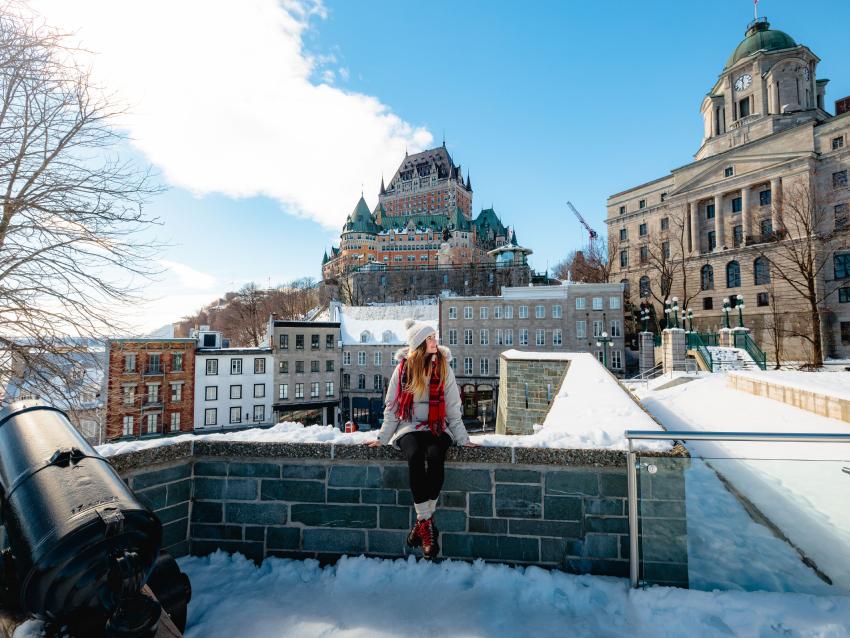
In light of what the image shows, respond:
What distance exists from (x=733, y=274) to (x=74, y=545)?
5296 centimetres

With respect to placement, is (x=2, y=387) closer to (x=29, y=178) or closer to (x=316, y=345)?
(x=29, y=178)

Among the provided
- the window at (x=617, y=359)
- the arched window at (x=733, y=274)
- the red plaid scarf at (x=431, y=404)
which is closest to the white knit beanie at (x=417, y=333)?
the red plaid scarf at (x=431, y=404)

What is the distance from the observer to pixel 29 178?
25.3 feet

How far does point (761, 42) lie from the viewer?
153 feet

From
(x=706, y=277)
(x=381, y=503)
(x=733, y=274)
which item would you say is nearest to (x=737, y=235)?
(x=733, y=274)

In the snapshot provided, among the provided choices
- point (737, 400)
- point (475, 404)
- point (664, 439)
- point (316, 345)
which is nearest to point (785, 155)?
point (475, 404)

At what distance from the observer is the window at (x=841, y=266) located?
34844mm

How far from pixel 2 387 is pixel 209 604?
24.4ft

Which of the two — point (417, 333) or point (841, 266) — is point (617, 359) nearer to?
point (841, 266)

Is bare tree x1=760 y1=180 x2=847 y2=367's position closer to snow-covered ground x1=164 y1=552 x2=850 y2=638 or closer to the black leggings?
snow-covered ground x1=164 y1=552 x2=850 y2=638

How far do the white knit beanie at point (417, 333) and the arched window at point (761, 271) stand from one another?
48.7 metres

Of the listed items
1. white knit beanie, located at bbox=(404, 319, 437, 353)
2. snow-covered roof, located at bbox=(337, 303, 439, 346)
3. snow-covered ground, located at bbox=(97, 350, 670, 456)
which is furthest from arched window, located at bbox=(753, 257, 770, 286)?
white knit beanie, located at bbox=(404, 319, 437, 353)

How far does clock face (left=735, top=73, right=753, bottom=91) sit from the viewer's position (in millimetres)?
45812

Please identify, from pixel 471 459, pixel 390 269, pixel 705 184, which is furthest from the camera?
pixel 390 269
